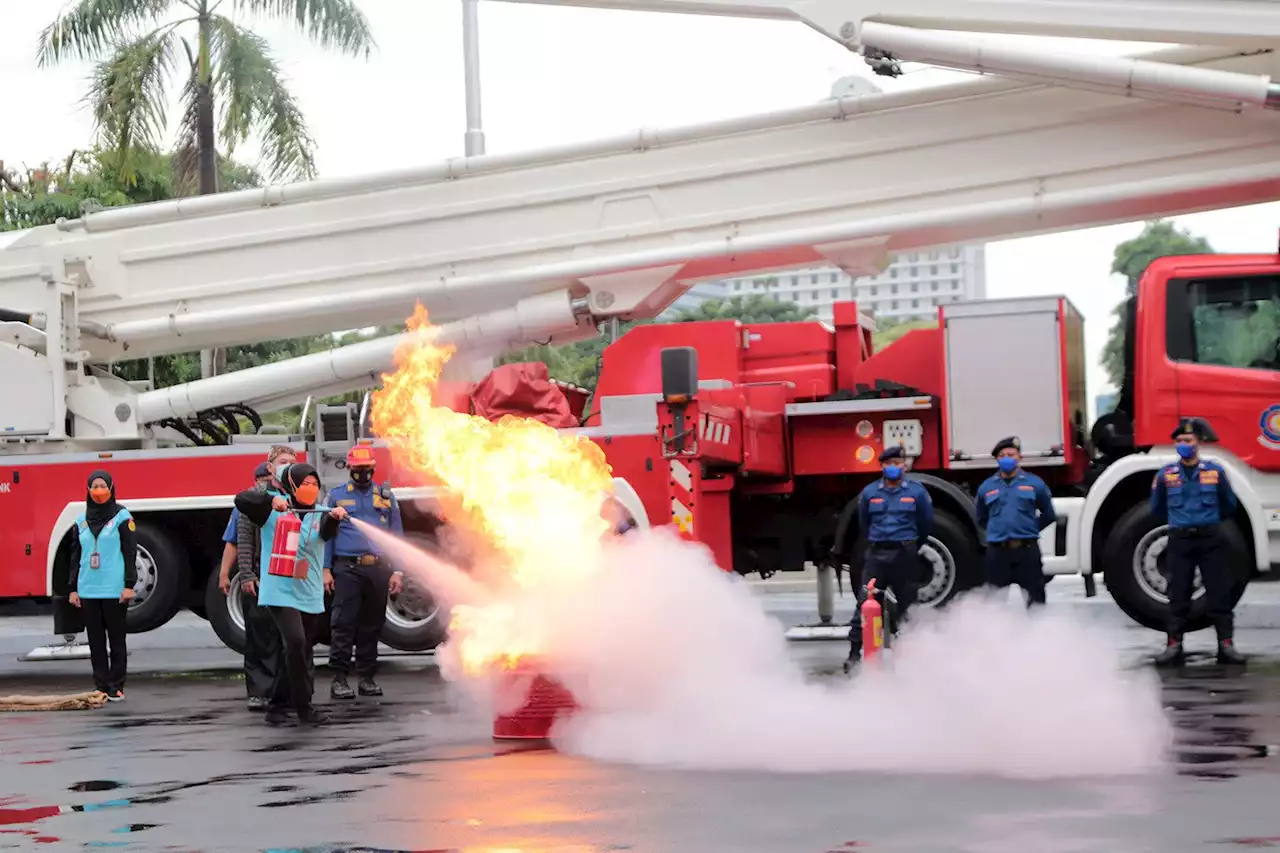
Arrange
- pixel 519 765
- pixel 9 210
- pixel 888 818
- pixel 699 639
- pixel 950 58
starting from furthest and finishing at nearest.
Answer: pixel 9 210 → pixel 950 58 → pixel 699 639 → pixel 519 765 → pixel 888 818

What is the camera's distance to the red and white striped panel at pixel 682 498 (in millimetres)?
13617

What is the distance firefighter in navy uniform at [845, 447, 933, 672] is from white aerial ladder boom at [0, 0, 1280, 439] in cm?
207

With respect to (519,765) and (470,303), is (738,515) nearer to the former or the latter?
(470,303)

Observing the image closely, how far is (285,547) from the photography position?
1152cm

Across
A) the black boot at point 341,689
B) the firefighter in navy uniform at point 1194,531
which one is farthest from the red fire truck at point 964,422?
the black boot at point 341,689

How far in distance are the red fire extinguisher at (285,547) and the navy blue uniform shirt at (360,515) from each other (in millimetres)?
1596

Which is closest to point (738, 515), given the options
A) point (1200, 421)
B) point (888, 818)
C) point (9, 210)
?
point (1200, 421)

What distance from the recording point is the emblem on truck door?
13.7 m

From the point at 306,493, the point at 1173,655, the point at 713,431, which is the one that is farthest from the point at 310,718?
the point at 1173,655

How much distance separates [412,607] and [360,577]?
1723mm

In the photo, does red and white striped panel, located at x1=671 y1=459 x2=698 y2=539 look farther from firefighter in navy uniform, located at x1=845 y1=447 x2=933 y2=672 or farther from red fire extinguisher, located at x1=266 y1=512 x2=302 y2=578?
red fire extinguisher, located at x1=266 y1=512 x2=302 y2=578

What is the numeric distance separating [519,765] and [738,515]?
6.11 metres

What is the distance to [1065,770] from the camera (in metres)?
8.04

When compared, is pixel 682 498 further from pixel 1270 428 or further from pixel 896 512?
pixel 1270 428
